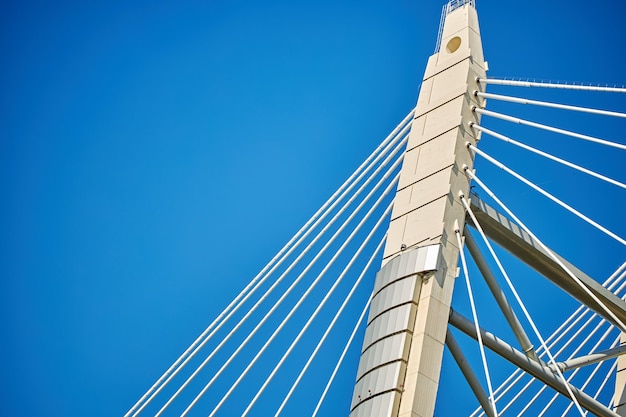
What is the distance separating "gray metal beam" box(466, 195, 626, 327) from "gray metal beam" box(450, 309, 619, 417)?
78.0 inches

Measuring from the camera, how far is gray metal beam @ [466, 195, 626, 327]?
71.5 ft

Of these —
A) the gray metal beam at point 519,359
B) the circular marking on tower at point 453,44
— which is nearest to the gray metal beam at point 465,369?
the gray metal beam at point 519,359

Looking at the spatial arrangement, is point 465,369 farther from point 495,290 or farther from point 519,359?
point 495,290

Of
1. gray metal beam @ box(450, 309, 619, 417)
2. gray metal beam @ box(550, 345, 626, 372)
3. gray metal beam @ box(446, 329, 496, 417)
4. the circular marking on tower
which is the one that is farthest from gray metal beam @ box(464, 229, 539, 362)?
the circular marking on tower

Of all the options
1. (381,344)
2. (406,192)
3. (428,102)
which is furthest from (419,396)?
(428,102)

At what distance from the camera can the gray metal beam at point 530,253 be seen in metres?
21.8

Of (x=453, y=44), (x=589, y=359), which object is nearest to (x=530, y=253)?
(x=589, y=359)

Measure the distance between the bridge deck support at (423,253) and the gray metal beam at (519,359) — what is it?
55 cm

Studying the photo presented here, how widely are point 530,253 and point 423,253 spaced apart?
8.77 feet

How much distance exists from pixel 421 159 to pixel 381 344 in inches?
162

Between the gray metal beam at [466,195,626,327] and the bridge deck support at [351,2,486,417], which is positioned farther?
the gray metal beam at [466,195,626,327]

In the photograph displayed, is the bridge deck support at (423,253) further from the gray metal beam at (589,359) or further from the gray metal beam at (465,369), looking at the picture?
the gray metal beam at (589,359)

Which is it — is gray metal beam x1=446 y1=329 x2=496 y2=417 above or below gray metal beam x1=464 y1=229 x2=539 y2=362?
below

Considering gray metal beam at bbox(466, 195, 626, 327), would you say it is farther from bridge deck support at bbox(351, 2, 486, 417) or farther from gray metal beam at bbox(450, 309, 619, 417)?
gray metal beam at bbox(450, 309, 619, 417)
